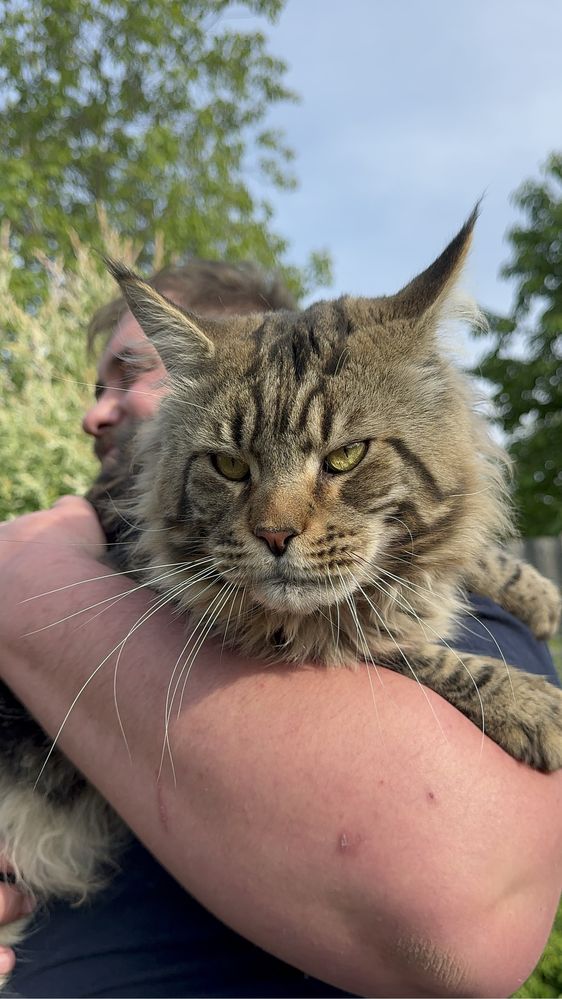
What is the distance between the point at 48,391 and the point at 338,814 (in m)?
4.46

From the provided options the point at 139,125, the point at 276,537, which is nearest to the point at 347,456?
the point at 276,537

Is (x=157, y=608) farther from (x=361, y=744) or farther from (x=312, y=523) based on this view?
(x=361, y=744)

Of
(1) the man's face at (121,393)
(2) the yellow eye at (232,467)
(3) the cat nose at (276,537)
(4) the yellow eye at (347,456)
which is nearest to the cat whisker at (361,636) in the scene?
(3) the cat nose at (276,537)

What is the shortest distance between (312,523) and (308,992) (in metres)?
0.98

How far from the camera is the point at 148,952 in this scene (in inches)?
57.5

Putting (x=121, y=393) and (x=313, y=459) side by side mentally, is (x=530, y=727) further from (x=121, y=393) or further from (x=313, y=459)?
(x=121, y=393)

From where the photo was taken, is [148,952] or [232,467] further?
[232,467]

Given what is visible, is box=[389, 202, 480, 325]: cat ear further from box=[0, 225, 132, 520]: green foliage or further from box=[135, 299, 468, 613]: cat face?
box=[0, 225, 132, 520]: green foliage

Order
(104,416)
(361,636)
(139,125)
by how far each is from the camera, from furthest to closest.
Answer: (139,125), (104,416), (361,636)

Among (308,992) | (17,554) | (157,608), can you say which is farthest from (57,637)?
(308,992)

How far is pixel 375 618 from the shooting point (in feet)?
4.98

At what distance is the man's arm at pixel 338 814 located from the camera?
1048mm

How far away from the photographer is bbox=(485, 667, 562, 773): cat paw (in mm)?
1276

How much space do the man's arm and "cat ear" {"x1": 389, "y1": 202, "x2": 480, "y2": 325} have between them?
815 mm
